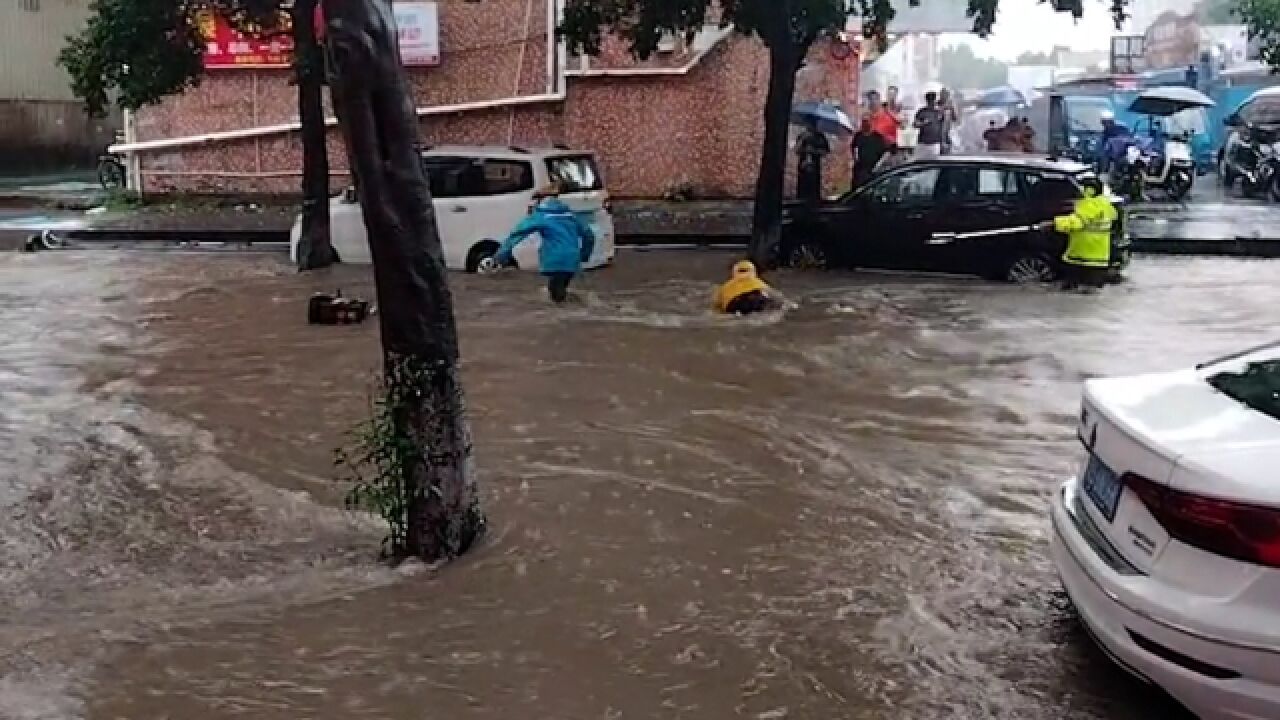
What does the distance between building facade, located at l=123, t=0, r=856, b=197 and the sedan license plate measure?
781 inches

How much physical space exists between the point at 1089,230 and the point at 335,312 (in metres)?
7.20

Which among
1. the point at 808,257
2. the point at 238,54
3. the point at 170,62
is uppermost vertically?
the point at 238,54

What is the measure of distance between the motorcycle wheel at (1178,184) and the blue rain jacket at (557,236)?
13.8 metres

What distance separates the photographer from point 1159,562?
4.08 m

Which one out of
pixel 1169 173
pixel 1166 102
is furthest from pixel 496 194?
pixel 1166 102

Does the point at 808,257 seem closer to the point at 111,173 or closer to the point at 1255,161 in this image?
the point at 1255,161

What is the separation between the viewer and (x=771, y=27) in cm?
1628

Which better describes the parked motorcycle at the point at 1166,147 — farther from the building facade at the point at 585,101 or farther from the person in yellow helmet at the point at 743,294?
the person in yellow helmet at the point at 743,294

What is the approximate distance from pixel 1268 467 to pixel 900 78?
48.2 meters

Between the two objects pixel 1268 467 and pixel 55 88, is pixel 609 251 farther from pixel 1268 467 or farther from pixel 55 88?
pixel 55 88

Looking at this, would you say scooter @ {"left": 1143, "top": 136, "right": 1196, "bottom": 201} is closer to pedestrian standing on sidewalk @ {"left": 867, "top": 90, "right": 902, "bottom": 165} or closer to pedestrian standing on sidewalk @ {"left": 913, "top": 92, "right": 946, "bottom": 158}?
pedestrian standing on sidewalk @ {"left": 913, "top": 92, "right": 946, "bottom": 158}

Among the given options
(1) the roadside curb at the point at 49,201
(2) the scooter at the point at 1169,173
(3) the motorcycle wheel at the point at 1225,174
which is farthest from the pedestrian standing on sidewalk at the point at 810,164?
(1) the roadside curb at the point at 49,201

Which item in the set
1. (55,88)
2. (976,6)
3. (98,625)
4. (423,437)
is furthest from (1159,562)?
(55,88)

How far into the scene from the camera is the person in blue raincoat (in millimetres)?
13102
